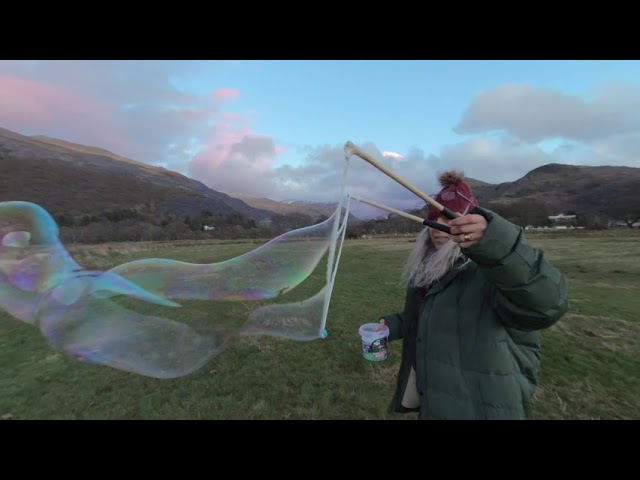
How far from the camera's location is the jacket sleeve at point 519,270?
63.4 inches

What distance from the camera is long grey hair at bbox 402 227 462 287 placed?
2.20 m

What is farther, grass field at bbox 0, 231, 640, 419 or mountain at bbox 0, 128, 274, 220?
mountain at bbox 0, 128, 274, 220

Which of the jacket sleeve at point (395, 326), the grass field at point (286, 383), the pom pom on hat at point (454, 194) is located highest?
the pom pom on hat at point (454, 194)

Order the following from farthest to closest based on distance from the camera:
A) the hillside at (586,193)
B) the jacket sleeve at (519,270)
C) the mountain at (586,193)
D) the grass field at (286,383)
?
the mountain at (586,193) < the hillside at (586,193) < the grass field at (286,383) < the jacket sleeve at (519,270)

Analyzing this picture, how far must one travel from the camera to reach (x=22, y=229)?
13.4 feet

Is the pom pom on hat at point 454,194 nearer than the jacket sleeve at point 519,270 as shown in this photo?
No

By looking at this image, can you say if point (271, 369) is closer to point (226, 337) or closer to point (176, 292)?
point (226, 337)

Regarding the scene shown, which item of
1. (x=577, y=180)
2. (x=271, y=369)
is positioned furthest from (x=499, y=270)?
(x=577, y=180)

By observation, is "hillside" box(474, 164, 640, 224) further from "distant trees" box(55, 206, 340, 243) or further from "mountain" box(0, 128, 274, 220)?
"mountain" box(0, 128, 274, 220)

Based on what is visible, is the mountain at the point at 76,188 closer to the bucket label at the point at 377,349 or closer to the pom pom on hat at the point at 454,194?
the bucket label at the point at 377,349

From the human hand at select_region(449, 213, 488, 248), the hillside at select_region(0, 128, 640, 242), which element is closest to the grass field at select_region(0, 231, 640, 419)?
the human hand at select_region(449, 213, 488, 248)

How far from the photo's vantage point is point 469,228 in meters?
1.62

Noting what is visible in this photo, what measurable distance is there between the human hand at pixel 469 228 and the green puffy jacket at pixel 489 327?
3 centimetres

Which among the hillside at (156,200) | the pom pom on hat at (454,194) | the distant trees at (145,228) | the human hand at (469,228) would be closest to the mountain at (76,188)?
the hillside at (156,200)
